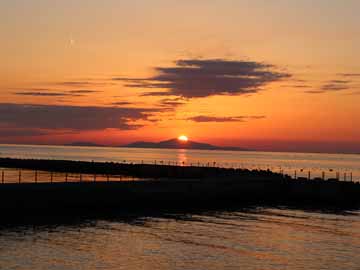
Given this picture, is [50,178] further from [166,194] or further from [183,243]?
[183,243]

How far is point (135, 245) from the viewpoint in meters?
34.3

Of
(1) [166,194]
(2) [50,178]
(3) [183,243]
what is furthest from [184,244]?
(2) [50,178]

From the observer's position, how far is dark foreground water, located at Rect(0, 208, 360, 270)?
29797mm

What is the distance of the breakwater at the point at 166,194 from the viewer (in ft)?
158

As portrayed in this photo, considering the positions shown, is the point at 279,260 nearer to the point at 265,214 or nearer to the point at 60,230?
the point at 60,230

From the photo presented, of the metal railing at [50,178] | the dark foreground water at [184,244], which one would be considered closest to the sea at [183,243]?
the dark foreground water at [184,244]

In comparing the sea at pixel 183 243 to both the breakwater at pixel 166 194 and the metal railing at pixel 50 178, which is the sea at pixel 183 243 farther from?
the metal railing at pixel 50 178

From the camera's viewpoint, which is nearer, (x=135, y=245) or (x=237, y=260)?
(x=237, y=260)

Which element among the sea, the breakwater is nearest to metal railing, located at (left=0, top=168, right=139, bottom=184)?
the breakwater

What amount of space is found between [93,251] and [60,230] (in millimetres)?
7509

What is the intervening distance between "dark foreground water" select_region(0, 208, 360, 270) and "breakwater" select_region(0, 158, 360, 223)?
23.7 ft

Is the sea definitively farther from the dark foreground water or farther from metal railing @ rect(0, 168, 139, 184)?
metal railing @ rect(0, 168, 139, 184)

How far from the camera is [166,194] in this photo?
5847 centimetres

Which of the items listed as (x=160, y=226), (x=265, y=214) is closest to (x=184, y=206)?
(x=265, y=214)
